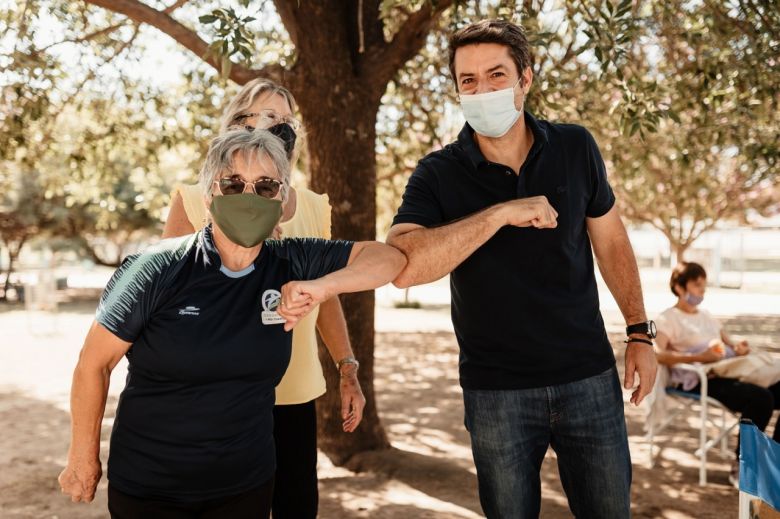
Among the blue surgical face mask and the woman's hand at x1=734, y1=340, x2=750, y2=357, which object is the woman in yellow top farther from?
the woman's hand at x1=734, y1=340, x2=750, y2=357

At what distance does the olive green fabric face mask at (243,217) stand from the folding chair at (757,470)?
1535mm

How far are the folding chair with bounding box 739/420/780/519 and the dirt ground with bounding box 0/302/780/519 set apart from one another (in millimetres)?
2655

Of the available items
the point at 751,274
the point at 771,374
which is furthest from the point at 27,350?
the point at 751,274

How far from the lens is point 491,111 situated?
2.36m

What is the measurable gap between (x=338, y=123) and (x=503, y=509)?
3575 mm

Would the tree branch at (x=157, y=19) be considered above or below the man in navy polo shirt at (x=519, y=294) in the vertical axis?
above

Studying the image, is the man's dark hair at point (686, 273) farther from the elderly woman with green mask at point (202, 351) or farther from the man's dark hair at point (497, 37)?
the elderly woman with green mask at point (202, 351)

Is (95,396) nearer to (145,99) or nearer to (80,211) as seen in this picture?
(145,99)

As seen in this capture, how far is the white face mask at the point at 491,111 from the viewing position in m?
2.35

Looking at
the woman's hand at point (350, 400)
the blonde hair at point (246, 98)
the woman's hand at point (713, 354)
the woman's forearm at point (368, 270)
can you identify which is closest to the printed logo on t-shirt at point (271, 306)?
the woman's forearm at point (368, 270)

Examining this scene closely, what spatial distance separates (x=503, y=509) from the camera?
2344 mm

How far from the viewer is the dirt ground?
483 centimetres

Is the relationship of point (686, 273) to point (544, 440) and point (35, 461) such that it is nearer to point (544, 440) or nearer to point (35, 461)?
point (544, 440)

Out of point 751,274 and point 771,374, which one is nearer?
point 771,374
